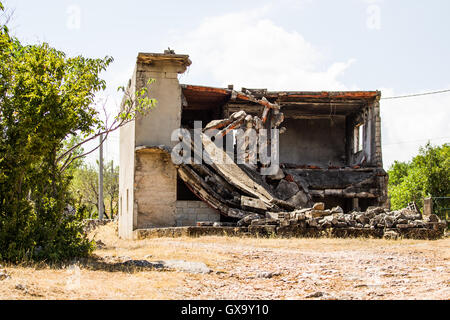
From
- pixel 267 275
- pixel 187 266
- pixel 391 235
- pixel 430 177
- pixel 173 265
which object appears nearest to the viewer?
pixel 267 275

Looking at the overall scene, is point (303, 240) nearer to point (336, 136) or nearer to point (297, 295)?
point (297, 295)

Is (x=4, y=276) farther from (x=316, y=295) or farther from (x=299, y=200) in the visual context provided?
(x=299, y=200)

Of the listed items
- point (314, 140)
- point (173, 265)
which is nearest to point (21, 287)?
point (173, 265)

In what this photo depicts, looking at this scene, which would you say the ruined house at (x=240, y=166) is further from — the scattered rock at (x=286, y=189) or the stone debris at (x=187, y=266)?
the stone debris at (x=187, y=266)

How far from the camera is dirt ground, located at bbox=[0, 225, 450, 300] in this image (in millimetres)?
6641

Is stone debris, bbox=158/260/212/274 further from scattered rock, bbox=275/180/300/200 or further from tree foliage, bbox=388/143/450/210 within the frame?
tree foliage, bbox=388/143/450/210

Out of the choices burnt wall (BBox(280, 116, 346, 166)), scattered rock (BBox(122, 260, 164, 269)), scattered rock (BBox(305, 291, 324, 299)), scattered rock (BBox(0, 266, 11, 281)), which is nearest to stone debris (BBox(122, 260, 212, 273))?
scattered rock (BBox(122, 260, 164, 269))

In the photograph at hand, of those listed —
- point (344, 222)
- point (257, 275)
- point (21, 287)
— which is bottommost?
point (257, 275)

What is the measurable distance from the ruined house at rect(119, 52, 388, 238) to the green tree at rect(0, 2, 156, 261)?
769 centimetres

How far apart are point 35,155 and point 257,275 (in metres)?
4.53

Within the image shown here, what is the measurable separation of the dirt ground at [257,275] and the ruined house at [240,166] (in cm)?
538

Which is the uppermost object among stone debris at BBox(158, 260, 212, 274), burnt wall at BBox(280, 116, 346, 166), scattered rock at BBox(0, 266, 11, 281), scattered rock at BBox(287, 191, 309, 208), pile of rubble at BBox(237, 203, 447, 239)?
burnt wall at BBox(280, 116, 346, 166)

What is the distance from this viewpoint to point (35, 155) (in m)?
9.41

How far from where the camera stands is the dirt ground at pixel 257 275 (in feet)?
21.8
